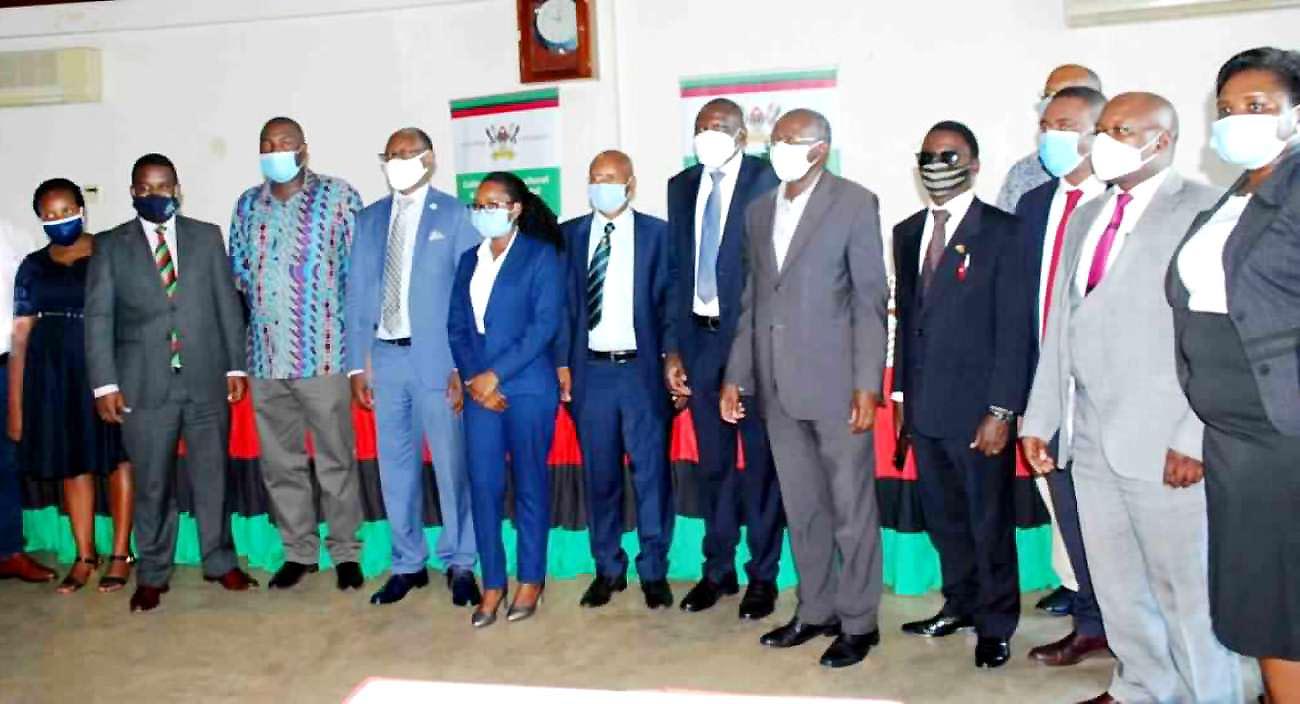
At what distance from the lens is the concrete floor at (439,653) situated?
363 centimetres

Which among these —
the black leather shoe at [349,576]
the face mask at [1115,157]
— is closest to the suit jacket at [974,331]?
the face mask at [1115,157]

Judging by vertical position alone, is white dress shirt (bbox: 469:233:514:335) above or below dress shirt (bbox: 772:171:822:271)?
below

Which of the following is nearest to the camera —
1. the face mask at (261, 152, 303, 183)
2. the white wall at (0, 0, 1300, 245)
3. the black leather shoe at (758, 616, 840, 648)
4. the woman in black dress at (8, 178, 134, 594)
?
the black leather shoe at (758, 616, 840, 648)

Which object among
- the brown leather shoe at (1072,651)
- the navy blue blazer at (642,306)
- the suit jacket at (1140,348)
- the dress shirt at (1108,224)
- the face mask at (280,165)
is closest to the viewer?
the suit jacket at (1140,348)

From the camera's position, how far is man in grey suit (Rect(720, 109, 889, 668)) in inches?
143

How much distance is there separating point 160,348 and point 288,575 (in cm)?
103

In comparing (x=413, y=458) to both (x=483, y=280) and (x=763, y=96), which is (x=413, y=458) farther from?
(x=763, y=96)

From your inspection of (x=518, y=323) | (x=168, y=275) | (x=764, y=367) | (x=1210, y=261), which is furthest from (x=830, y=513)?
(x=168, y=275)

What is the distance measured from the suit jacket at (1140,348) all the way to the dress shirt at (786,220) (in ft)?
3.13

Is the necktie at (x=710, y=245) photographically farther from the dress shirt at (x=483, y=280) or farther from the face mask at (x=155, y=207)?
the face mask at (x=155, y=207)

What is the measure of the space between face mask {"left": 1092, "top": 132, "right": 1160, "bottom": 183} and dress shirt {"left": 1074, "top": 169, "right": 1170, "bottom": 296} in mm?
52

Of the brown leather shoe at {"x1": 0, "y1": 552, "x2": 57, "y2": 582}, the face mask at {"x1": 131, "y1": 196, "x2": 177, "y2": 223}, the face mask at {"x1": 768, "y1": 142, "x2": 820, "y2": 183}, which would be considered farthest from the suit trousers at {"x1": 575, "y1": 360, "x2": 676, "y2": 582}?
the brown leather shoe at {"x1": 0, "y1": 552, "x2": 57, "y2": 582}

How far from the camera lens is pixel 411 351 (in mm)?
4504

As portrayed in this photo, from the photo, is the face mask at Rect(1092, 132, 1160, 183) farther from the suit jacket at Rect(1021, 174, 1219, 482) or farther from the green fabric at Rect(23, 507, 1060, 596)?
the green fabric at Rect(23, 507, 1060, 596)
